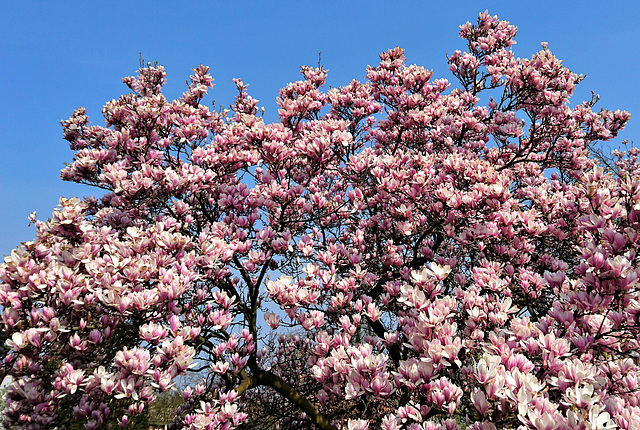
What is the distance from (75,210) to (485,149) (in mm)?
7212

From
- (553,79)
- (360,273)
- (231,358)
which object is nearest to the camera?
(231,358)

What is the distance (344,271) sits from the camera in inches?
242

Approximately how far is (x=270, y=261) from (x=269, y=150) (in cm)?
153

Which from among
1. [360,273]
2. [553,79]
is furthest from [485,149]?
[360,273]

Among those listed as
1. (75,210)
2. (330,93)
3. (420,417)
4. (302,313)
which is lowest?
(420,417)

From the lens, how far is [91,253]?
388 cm

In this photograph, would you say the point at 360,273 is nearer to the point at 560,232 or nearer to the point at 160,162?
the point at 560,232

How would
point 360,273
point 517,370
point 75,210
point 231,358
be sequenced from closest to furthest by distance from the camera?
point 517,370
point 75,210
point 231,358
point 360,273

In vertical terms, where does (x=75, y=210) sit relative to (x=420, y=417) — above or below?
above

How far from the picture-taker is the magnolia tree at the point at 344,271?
10.6 feet

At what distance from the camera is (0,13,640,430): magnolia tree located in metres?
3.24

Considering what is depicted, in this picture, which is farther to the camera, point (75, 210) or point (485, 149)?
point (485, 149)

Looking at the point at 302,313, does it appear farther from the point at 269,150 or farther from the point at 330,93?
the point at 330,93

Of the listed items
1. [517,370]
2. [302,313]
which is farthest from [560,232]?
[302,313]
